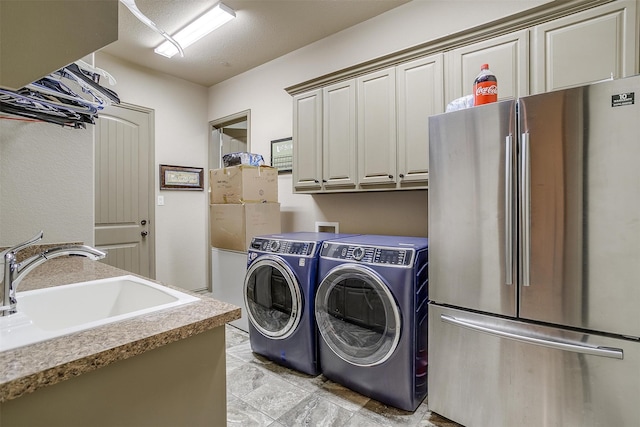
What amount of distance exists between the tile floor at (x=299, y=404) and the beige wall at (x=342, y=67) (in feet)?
4.15

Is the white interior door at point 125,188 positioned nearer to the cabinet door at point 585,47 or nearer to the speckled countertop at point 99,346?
the speckled countertop at point 99,346

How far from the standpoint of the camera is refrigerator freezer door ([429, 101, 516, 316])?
1.46m

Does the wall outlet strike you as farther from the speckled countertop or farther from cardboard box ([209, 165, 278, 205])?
the speckled countertop

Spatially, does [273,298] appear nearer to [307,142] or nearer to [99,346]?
[307,142]

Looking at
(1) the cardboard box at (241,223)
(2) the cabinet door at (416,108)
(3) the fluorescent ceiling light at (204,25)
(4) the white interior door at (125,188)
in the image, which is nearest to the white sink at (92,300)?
(1) the cardboard box at (241,223)

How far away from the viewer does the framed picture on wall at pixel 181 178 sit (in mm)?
3836

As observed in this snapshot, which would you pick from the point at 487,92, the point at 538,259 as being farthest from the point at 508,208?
the point at 487,92

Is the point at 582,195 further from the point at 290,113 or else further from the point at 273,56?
the point at 273,56

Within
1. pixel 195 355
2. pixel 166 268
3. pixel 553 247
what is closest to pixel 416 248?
pixel 553 247

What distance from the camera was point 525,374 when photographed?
1.44m

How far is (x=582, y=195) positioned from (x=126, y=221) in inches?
157

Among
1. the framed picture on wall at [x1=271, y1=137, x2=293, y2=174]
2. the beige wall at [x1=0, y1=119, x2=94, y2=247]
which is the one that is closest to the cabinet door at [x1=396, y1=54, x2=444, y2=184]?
the framed picture on wall at [x1=271, y1=137, x2=293, y2=174]

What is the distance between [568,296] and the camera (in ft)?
4.39

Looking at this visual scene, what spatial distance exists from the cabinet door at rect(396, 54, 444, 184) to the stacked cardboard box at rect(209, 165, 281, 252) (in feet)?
4.54
